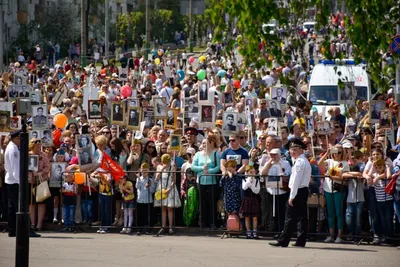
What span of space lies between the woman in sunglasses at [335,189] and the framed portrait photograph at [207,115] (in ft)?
17.0

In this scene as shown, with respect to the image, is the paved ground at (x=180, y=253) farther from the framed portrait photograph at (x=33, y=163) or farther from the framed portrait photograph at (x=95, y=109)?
the framed portrait photograph at (x=95, y=109)

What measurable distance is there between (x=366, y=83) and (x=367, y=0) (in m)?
19.4

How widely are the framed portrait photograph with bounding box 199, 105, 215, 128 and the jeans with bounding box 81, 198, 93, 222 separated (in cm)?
414

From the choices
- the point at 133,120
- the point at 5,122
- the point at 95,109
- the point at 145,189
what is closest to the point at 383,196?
the point at 145,189

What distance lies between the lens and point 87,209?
64.1 feet

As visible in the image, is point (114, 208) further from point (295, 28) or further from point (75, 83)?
point (75, 83)

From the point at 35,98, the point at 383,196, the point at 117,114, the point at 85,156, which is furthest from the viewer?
the point at 35,98

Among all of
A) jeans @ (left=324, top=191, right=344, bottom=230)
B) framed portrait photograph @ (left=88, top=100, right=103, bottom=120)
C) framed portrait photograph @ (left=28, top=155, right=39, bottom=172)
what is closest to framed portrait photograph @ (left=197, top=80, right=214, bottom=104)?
framed portrait photograph @ (left=88, top=100, right=103, bottom=120)

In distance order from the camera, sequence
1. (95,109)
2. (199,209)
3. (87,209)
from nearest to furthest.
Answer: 1. (199,209)
2. (87,209)
3. (95,109)

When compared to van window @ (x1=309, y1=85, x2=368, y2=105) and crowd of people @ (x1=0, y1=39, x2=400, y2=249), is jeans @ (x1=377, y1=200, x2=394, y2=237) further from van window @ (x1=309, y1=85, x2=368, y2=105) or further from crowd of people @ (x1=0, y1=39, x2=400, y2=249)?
van window @ (x1=309, y1=85, x2=368, y2=105)

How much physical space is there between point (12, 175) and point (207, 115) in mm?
5526

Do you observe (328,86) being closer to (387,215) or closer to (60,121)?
(60,121)

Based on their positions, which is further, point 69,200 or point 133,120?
point 133,120

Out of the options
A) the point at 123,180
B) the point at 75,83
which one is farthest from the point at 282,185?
the point at 75,83
